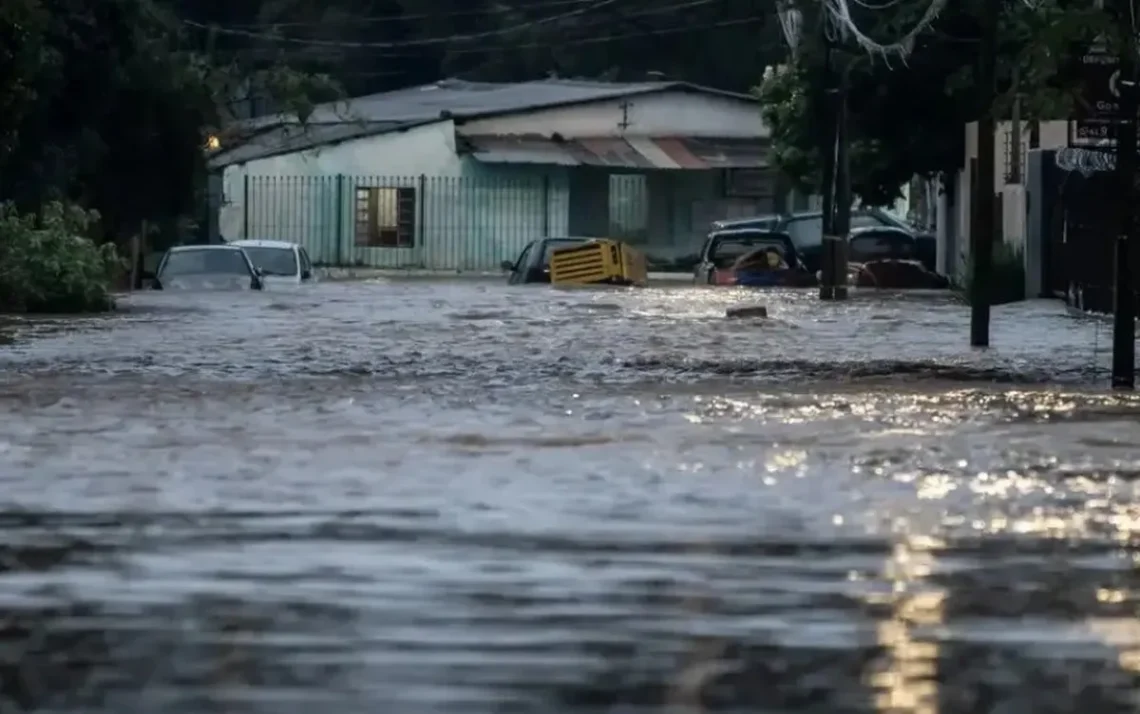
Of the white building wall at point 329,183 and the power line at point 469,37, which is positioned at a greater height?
the power line at point 469,37

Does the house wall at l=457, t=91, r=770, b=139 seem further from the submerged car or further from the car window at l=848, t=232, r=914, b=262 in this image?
the submerged car

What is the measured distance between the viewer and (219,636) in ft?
25.9

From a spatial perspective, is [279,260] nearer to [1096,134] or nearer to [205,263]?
[205,263]

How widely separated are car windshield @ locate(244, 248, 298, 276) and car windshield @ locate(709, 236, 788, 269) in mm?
7509

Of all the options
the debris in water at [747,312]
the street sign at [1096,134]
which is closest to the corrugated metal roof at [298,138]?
the debris in water at [747,312]

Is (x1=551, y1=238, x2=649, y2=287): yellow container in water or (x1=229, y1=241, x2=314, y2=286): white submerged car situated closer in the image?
(x1=229, y1=241, x2=314, y2=286): white submerged car

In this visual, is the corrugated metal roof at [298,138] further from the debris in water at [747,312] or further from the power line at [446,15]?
the debris in water at [747,312]

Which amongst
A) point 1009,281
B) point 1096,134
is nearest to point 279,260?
point 1009,281

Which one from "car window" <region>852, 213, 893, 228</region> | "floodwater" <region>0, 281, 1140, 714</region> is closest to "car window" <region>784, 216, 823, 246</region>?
"car window" <region>852, 213, 893, 228</region>

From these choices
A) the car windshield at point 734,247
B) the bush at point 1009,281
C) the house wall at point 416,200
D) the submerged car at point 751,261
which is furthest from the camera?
the house wall at point 416,200

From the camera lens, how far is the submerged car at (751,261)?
43.7m

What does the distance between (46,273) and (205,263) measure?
939 cm

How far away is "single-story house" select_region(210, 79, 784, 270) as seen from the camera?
6025 cm

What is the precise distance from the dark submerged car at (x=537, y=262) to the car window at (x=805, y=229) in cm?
787
